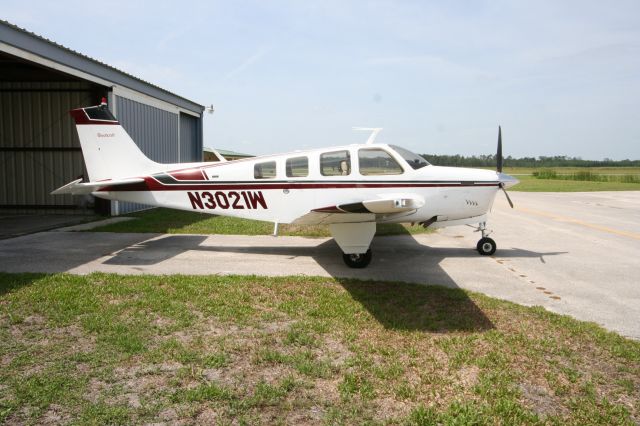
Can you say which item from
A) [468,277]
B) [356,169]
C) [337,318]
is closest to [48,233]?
[356,169]

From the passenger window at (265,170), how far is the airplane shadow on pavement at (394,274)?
1.66 metres

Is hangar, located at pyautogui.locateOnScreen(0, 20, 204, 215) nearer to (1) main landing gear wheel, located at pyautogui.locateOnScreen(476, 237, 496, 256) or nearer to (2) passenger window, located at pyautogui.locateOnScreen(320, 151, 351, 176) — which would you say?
(2) passenger window, located at pyautogui.locateOnScreen(320, 151, 351, 176)

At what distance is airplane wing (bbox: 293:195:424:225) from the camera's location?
6.35m

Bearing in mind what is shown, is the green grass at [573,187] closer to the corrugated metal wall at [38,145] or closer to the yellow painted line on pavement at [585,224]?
the yellow painted line on pavement at [585,224]

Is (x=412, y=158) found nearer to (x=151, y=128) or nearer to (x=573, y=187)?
(x=151, y=128)

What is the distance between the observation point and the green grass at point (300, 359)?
3.49 meters

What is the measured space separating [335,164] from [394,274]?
7.57 ft

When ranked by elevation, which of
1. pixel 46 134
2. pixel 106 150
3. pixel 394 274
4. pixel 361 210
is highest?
pixel 46 134

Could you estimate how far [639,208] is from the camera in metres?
19.7

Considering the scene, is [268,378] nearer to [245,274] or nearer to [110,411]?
[110,411]

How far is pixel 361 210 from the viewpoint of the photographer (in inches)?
265

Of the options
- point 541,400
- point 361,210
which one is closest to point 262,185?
point 361,210

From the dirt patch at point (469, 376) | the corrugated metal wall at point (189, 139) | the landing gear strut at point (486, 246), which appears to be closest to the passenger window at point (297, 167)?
the landing gear strut at point (486, 246)

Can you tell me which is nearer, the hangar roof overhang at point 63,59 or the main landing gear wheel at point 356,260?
the main landing gear wheel at point 356,260
